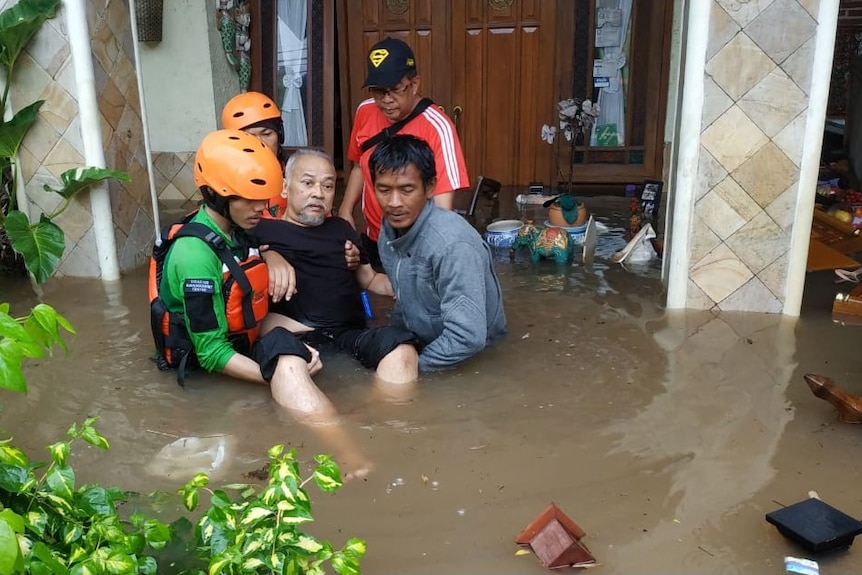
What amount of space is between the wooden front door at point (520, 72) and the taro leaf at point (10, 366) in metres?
6.06

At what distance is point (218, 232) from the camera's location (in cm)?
335

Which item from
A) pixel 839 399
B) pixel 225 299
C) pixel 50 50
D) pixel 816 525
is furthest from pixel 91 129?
pixel 816 525

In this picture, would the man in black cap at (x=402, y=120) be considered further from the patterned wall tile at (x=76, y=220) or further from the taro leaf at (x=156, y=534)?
the taro leaf at (x=156, y=534)

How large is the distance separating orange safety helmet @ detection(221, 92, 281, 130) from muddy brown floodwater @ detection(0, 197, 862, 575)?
4.19 feet

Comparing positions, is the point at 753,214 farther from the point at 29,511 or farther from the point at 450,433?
the point at 29,511

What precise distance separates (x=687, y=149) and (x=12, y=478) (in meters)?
3.65

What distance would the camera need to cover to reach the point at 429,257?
3494mm

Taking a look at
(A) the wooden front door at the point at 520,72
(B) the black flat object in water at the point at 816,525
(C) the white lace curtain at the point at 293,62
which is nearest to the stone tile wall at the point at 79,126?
(C) the white lace curtain at the point at 293,62

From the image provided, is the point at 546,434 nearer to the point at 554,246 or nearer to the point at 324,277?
the point at 324,277

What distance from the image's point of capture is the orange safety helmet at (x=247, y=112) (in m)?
4.05

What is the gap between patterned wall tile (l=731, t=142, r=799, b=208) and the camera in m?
4.19

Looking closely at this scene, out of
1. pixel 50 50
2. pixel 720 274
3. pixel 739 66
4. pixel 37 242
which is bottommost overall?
pixel 720 274

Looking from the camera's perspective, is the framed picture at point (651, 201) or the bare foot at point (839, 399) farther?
the framed picture at point (651, 201)

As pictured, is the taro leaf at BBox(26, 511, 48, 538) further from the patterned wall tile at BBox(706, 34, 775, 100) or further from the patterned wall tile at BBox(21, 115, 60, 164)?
the patterned wall tile at BBox(21, 115, 60, 164)
